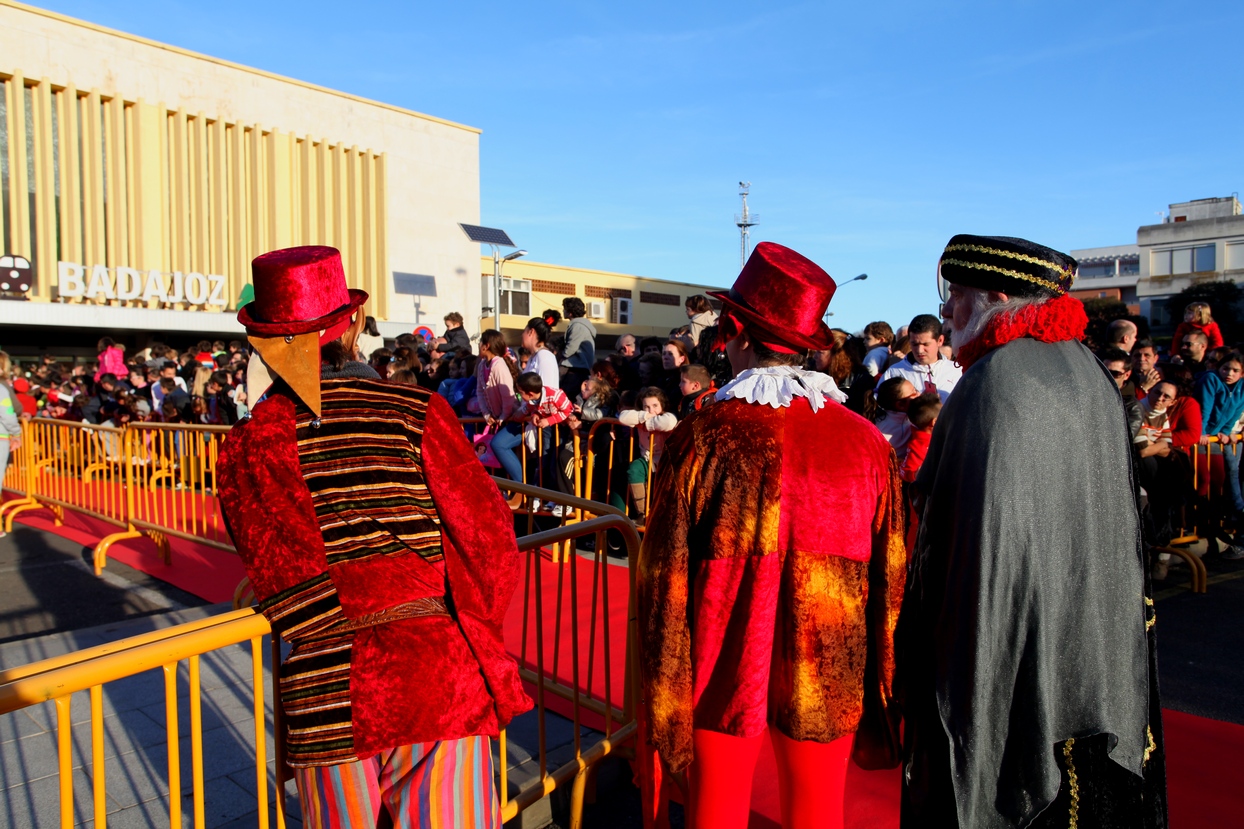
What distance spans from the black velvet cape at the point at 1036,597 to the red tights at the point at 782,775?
0.27 metres

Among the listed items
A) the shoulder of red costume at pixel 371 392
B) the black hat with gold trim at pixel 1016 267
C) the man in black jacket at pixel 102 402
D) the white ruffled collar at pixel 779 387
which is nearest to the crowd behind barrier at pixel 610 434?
the white ruffled collar at pixel 779 387

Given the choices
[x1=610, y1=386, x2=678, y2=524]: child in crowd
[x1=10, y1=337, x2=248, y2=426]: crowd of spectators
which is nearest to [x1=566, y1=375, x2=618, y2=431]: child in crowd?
[x1=610, y1=386, x2=678, y2=524]: child in crowd

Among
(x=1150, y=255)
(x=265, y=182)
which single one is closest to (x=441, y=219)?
(x=265, y=182)

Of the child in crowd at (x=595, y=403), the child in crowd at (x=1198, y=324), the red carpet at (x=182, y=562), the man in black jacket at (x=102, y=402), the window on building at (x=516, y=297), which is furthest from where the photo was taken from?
the window on building at (x=516, y=297)

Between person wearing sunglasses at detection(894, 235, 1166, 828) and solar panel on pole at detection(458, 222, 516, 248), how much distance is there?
30.3 m

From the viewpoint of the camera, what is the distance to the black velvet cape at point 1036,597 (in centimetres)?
198

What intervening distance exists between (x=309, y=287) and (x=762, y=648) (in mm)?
1388

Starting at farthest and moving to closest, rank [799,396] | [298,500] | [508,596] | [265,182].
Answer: [265,182], [799,396], [508,596], [298,500]

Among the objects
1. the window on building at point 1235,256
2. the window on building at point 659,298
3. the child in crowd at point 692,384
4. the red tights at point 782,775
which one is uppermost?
the window on building at point 1235,256

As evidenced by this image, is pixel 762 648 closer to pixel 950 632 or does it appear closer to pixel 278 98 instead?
pixel 950 632

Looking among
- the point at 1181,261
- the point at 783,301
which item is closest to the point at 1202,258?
the point at 1181,261

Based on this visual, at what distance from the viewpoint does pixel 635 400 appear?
7328 millimetres

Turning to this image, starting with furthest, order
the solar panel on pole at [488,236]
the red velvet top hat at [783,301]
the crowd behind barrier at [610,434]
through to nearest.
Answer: the solar panel on pole at [488,236] < the crowd behind barrier at [610,434] < the red velvet top hat at [783,301]

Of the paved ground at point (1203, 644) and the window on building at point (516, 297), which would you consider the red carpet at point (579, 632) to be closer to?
the paved ground at point (1203, 644)
